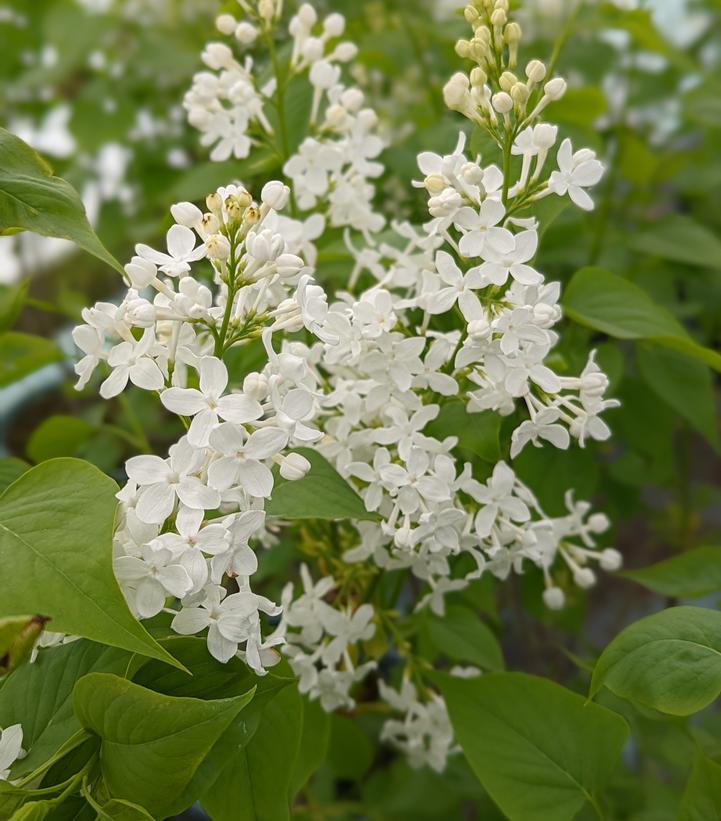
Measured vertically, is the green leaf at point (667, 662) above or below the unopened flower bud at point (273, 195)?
below

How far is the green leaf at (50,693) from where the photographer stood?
0.46 metres

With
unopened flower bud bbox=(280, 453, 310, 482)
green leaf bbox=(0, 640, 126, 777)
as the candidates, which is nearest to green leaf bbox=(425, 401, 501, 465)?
unopened flower bud bbox=(280, 453, 310, 482)

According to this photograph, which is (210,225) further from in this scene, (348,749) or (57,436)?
(348,749)

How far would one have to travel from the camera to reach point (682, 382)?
81 cm

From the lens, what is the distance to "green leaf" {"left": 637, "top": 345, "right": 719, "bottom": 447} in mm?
797

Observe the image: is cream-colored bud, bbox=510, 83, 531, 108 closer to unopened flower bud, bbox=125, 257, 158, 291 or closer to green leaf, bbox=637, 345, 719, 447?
unopened flower bud, bbox=125, 257, 158, 291

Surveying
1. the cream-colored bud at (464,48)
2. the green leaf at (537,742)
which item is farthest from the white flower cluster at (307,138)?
the green leaf at (537,742)

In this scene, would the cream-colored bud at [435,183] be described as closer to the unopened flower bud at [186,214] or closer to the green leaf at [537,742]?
the unopened flower bud at [186,214]

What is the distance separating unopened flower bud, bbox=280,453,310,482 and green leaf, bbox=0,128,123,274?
0.42 ft

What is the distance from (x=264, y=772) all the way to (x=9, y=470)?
23 cm

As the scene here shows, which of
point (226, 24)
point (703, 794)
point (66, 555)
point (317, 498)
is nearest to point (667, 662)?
point (703, 794)

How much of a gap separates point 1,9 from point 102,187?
357mm

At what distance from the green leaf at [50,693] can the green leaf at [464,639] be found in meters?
0.26

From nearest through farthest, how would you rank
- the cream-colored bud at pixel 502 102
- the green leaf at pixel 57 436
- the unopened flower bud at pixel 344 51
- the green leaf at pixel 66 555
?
the green leaf at pixel 66 555 < the cream-colored bud at pixel 502 102 < the unopened flower bud at pixel 344 51 < the green leaf at pixel 57 436
